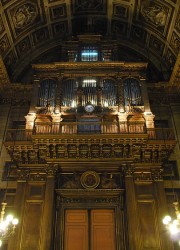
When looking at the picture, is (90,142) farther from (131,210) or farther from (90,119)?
(131,210)

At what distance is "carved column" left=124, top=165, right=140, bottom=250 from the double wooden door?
3.25 feet

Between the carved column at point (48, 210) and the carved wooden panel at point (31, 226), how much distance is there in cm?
29

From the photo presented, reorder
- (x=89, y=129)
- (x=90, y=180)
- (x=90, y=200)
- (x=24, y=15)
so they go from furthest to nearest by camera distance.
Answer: (x=24, y=15)
(x=89, y=129)
(x=90, y=180)
(x=90, y=200)

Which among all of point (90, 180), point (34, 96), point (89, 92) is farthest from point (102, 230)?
point (34, 96)

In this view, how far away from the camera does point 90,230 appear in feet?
41.0

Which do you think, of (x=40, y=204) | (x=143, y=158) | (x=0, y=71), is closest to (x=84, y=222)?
(x=40, y=204)

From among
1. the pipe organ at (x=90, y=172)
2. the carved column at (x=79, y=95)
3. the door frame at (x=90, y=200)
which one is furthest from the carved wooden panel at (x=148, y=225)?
the carved column at (x=79, y=95)

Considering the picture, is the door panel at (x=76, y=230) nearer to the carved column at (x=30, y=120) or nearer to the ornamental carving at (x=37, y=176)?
the ornamental carving at (x=37, y=176)

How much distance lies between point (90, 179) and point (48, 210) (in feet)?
7.53

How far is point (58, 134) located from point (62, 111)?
6.85 feet

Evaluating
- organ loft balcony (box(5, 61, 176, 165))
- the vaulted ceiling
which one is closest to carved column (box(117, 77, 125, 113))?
organ loft balcony (box(5, 61, 176, 165))

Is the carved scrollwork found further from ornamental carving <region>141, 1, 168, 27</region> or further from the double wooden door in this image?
ornamental carving <region>141, 1, 168, 27</region>

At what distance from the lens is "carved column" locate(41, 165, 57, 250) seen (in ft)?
37.5

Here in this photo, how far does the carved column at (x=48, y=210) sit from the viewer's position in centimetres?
1144
